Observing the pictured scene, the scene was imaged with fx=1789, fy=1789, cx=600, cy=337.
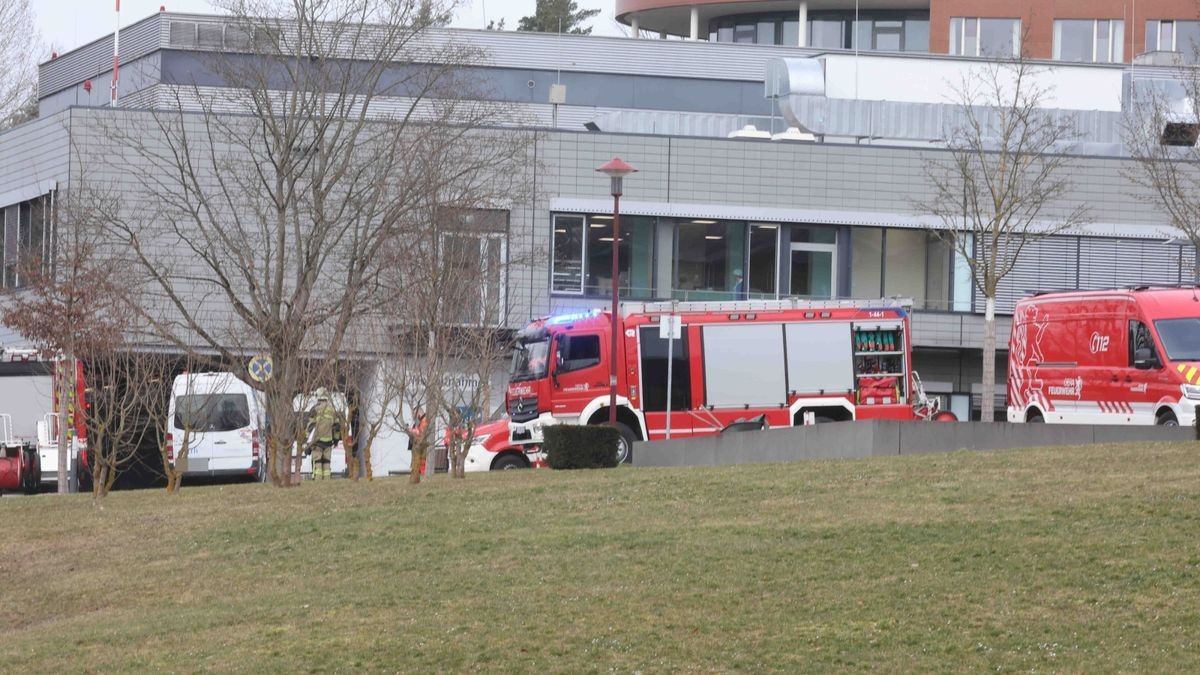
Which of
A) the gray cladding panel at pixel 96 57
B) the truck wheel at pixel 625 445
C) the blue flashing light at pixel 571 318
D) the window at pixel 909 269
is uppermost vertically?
the gray cladding panel at pixel 96 57

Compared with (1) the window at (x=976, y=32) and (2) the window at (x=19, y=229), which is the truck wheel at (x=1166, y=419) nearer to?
(2) the window at (x=19, y=229)

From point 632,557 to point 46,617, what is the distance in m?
5.48

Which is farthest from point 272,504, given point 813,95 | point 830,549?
point 813,95

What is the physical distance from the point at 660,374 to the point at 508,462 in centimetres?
411

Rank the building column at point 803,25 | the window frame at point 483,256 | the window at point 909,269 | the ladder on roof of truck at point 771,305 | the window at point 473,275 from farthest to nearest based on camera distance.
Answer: the building column at point 803,25 → the window at point 909,269 → the ladder on roof of truck at point 771,305 → the window frame at point 483,256 → the window at point 473,275

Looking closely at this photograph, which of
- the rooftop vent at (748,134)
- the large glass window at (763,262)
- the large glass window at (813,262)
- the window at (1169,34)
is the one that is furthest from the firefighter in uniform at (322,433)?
the window at (1169,34)

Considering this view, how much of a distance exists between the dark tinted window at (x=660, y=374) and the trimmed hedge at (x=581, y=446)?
835cm

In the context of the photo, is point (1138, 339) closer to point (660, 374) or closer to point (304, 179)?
point (660, 374)

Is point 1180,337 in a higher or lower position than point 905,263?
lower

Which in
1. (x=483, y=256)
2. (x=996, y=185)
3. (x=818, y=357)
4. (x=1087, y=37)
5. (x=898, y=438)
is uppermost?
(x=1087, y=37)

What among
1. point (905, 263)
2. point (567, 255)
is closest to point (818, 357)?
point (567, 255)

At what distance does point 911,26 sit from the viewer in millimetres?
68125

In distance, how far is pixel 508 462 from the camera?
29.3m

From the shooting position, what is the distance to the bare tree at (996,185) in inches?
1518
